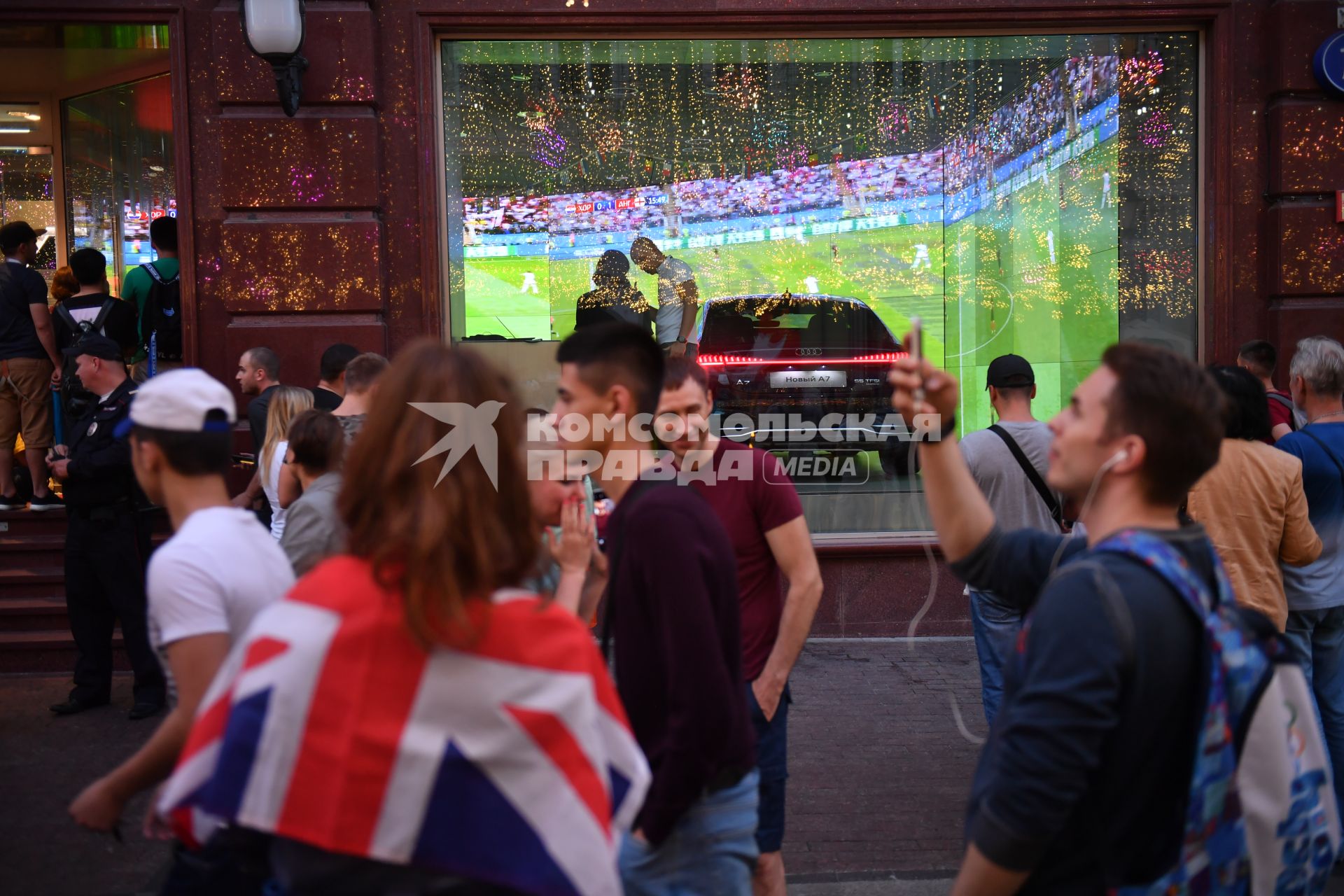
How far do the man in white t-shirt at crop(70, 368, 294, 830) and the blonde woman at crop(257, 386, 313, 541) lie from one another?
292 centimetres

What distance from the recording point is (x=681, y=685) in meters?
2.21

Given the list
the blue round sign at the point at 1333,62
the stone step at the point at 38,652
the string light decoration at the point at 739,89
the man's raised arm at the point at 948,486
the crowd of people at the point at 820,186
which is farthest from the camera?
the crowd of people at the point at 820,186

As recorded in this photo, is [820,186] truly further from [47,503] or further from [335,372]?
[47,503]

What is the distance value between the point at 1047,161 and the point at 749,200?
248cm

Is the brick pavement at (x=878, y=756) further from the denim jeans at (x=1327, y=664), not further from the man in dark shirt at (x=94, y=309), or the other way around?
the man in dark shirt at (x=94, y=309)

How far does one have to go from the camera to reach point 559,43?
321 inches

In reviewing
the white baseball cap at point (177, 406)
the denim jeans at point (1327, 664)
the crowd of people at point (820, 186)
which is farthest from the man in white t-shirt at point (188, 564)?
the crowd of people at point (820, 186)

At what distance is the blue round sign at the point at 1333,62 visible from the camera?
7492 millimetres

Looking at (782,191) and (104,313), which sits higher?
(782,191)

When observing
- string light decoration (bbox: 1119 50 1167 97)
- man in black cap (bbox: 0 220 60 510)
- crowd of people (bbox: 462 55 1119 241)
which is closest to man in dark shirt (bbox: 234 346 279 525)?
man in black cap (bbox: 0 220 60 510)

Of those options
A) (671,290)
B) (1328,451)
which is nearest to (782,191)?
(671,290)

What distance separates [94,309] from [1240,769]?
25.9 feet

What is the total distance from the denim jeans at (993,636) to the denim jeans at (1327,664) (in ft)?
3.61

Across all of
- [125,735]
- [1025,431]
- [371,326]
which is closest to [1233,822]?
[1025,431]
